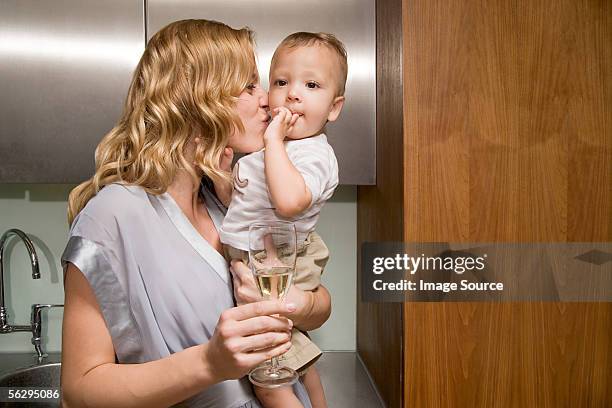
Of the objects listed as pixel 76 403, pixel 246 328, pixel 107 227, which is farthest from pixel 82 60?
pixel 246 328

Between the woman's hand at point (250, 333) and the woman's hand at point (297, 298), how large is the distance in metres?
0.16

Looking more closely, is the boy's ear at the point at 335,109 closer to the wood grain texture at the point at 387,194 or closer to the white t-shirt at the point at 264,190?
the white t-shirt at the point at 264,190

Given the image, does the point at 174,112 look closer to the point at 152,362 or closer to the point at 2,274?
the point at 152,362

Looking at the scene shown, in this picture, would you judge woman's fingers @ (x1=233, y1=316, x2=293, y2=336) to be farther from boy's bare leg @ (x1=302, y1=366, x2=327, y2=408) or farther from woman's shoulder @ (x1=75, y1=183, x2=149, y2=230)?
boy's bare leg @ (x1=302, y1=366, x2=327, y2=408)

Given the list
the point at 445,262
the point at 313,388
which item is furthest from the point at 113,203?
the point at 445,262

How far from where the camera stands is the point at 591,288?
1.79 meters

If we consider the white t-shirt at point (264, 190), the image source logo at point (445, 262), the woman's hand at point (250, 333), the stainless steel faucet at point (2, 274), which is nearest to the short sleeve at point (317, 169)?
the white t-shirt at point (264, 190)

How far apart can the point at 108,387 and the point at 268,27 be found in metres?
1.37

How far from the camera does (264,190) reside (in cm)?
129

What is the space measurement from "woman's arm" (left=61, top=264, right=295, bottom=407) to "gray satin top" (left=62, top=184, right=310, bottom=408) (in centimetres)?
3

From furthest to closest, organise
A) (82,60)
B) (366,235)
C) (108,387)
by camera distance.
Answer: (366,235), (82,60), (108,387)

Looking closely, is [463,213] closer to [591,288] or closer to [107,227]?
[591,288]

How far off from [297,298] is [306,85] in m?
0.48

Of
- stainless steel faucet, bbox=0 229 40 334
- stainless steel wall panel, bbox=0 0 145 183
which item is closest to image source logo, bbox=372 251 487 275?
stainless steel wall panel, bbox=0 0 145 183
